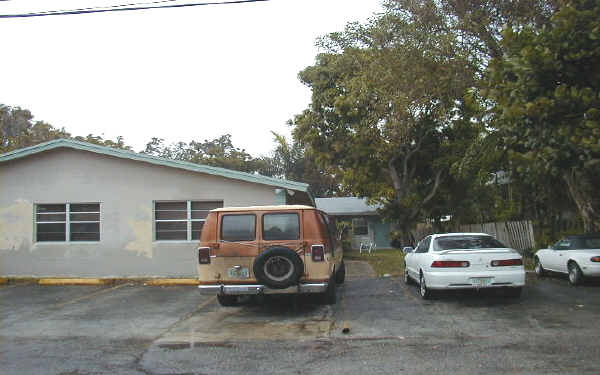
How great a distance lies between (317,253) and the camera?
32.6 ft

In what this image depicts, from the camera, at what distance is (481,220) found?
94.8 feet

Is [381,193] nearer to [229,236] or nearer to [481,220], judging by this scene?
[481,220]

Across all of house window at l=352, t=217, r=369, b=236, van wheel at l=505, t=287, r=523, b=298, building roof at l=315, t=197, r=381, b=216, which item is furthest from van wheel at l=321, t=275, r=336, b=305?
house window at l=352, t=217, r=369, b=236

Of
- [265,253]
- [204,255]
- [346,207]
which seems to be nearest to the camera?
[265,253]

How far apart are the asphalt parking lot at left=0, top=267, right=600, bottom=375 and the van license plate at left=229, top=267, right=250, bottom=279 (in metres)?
0.76

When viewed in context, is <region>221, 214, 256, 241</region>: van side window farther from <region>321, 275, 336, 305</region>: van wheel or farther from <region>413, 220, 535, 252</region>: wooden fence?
<region>413, 220, 535, 252</region>: wooden fence

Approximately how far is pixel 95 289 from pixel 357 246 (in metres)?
21.7

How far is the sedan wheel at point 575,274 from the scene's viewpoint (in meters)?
13.1

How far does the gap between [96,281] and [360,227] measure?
21.8 meters

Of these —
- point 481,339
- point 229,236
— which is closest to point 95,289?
point 229,236

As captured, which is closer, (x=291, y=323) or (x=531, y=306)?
(x=291, y=323)

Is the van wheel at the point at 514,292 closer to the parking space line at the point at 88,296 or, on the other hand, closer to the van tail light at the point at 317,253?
the van tail light at the point at 317,253

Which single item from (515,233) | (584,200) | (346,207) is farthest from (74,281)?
(346,207)

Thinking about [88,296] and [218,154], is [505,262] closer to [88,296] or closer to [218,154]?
[88,296]
